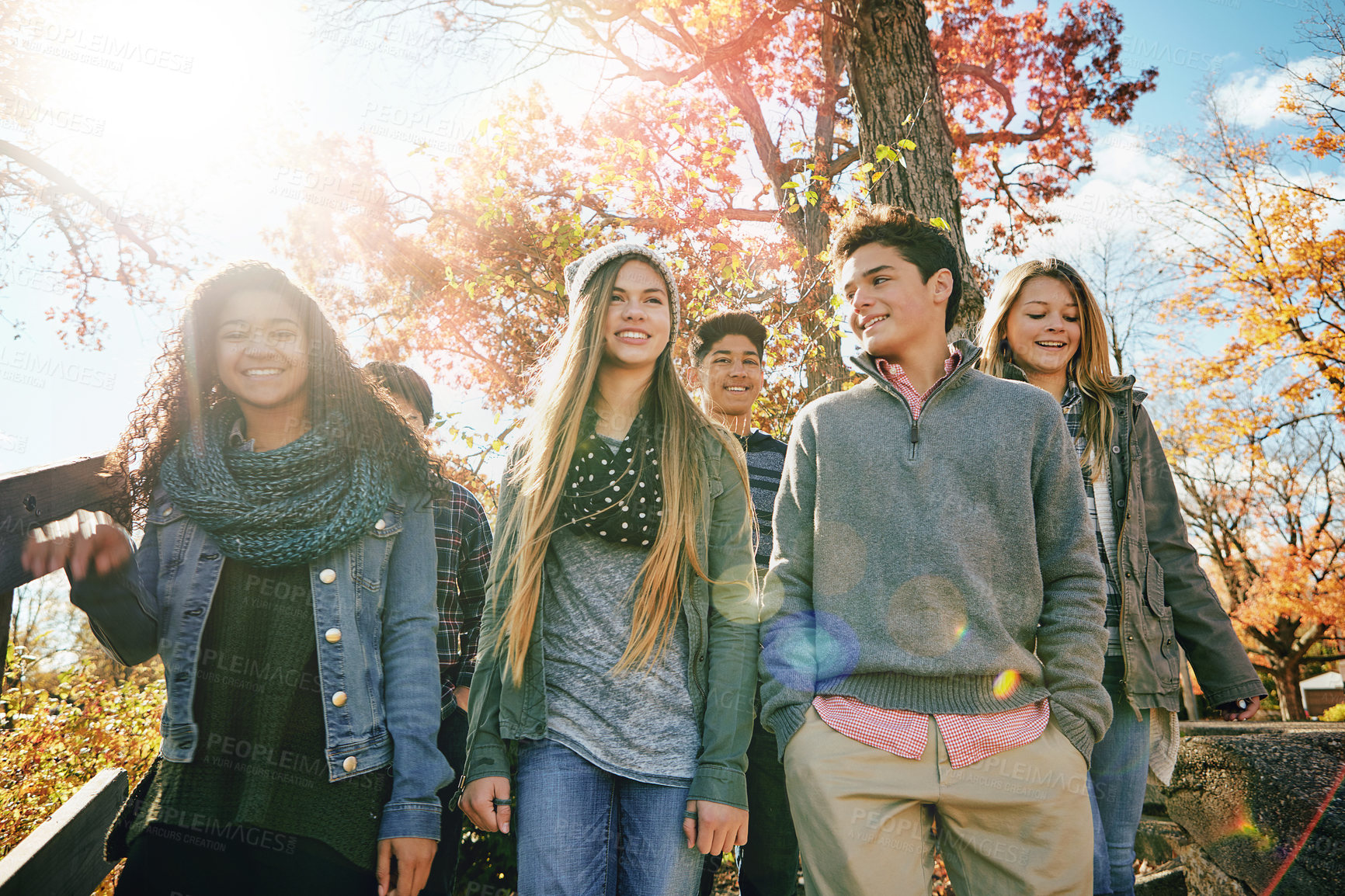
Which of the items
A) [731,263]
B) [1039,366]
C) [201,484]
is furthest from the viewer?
[731,263]

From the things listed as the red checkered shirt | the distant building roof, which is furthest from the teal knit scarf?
the distant building roof

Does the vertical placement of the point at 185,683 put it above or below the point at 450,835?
above

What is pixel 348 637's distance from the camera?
1.92 m

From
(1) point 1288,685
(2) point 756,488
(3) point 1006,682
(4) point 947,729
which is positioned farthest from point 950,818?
(1) point 1288,685

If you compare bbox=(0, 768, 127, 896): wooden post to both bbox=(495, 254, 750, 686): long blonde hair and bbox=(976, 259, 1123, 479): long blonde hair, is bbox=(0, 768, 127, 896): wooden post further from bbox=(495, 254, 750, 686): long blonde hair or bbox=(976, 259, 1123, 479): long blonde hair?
bbox=(976, 259, 1123, 479): long blonde hair

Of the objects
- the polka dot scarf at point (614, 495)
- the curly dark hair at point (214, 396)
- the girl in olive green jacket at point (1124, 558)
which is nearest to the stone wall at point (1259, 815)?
the girl in olive green jacket at point (1124, 558)

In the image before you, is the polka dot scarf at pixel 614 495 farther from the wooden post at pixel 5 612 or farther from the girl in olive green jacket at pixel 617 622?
the wooden post at pixel 5 612

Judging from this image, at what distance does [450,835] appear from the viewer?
2188 mm

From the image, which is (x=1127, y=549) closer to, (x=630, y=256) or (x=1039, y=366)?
(x=1039, y=366)

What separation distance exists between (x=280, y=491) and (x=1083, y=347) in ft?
9.32

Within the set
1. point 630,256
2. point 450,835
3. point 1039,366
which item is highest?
point 630,256

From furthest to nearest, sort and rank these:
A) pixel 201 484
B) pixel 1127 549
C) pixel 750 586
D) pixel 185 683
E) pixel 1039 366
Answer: pixel 1039 366, pixel 1127 549, pixel 750 586, pixel 201 484, pixel 185 683

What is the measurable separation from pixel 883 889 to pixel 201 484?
79.6 inches

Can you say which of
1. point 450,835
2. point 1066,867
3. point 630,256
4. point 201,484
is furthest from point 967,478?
point 201,484
